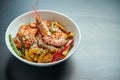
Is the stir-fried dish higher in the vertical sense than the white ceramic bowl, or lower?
lower

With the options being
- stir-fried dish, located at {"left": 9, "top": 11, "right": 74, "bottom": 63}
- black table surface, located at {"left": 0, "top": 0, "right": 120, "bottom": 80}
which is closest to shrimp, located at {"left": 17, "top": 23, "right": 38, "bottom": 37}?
stir-fried dish, located at {"left": 9, "top": 11, "right": 74, "bottom": 63}

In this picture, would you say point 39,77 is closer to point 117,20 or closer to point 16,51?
point 16,51

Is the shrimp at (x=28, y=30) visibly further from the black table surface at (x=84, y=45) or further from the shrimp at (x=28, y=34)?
the black table surface at (x=84, y=45)

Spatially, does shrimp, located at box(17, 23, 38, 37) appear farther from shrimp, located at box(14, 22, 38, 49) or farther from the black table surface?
the black table surface

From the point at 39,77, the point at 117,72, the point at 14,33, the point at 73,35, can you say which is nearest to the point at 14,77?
the point at 39,77

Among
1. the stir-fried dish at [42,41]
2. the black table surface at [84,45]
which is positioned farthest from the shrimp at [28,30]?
the black table surface at [84,45]

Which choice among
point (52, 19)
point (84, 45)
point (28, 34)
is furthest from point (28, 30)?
point (84, 45)

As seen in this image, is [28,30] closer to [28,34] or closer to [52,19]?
[28,34]
